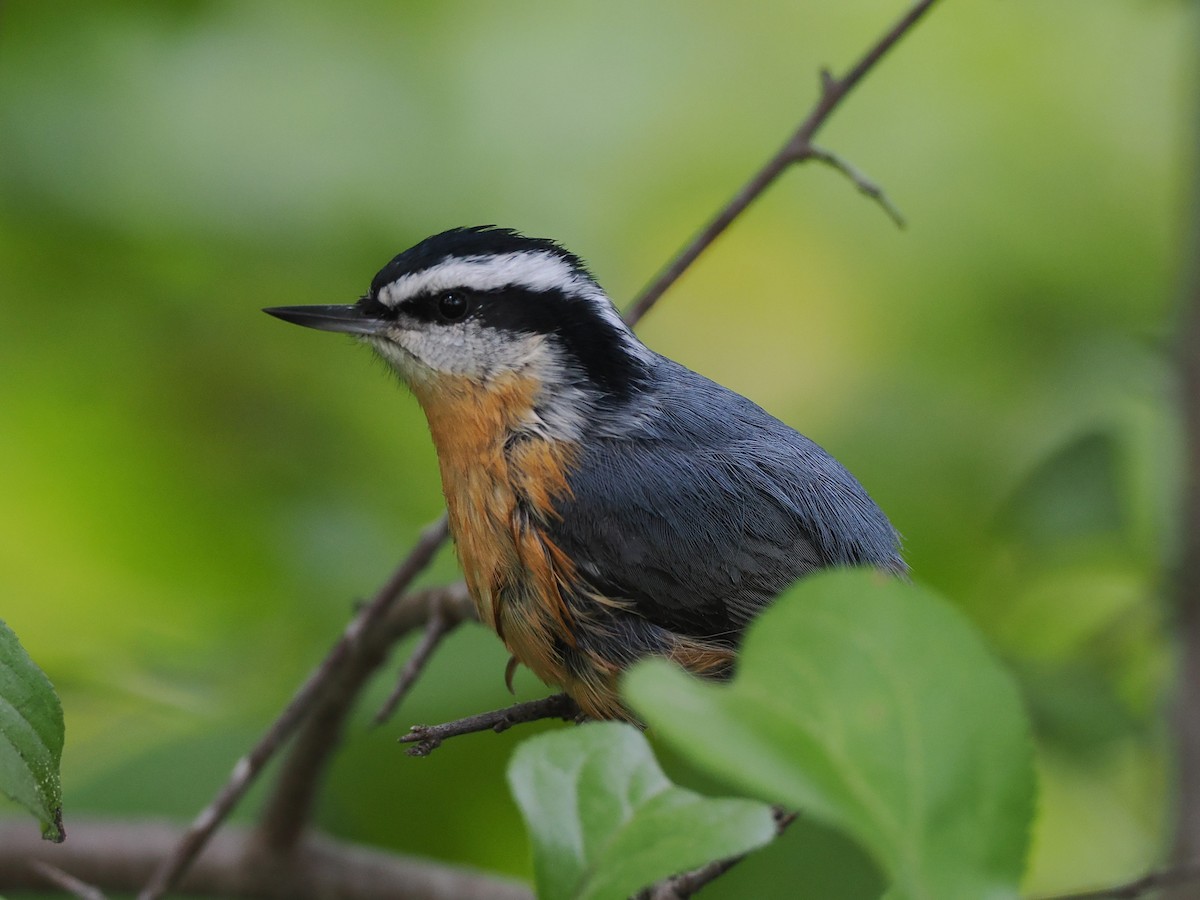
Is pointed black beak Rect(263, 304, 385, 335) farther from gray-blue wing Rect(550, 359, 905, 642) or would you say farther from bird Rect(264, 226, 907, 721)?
gray-blue wing Rect(550, 359, 905, 642)

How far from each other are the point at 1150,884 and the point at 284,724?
65.2 inches

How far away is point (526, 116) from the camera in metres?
4.73

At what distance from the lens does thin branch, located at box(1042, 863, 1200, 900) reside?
1217 mm

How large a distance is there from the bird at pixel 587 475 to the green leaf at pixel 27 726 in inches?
41.9

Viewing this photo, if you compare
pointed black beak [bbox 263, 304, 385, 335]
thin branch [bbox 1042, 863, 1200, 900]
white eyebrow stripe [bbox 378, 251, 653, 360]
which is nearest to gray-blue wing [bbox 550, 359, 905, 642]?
white eyebrow stripe [bbox 378, 251, 653, 360]

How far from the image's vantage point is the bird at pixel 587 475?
2240mm

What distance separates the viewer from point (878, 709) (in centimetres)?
94

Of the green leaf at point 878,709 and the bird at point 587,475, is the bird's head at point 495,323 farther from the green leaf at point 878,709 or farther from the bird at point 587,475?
the green leaf at point 878,709

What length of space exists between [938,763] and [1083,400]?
11.8ft

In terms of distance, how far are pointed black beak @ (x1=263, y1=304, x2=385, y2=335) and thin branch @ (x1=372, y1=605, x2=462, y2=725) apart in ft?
2.04

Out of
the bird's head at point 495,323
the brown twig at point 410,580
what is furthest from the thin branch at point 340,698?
the bird's head at point 495,323

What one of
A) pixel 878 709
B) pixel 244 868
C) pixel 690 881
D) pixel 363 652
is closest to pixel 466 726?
pixel 690 881

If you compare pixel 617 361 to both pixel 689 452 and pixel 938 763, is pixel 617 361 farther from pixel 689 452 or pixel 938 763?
pixel 938 763

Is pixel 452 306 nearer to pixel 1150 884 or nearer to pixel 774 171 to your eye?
pixel 774 171
